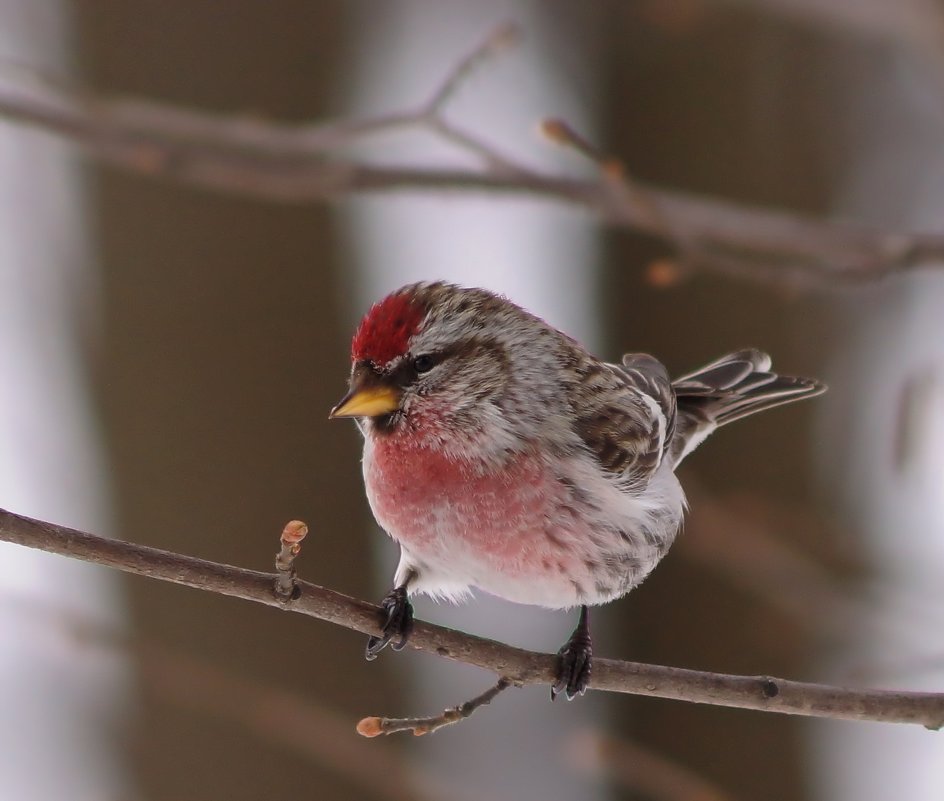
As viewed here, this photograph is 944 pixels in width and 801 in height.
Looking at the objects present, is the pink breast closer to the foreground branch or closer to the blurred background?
the foreground branch

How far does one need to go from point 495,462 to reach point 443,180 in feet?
2.68

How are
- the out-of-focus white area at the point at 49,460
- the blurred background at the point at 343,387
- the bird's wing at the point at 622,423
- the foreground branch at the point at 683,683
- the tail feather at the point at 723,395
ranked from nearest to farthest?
the foreground branch at the point at 683,683 < the bird's wing at the point at 622,423 < the tail feather at the point at 723,395 < the blurred background at the point at 343,387 < the out-of-focus white area at the point at 49,460

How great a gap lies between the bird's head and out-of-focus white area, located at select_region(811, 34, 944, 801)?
1.93m

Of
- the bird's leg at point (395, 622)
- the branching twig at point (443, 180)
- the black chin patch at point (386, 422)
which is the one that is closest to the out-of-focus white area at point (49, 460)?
the branching twig at point (443, 180)

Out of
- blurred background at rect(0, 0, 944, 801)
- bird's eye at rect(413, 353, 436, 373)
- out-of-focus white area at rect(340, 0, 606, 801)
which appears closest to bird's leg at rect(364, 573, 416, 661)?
bird's eye at rect(413, 353, 436, 373)

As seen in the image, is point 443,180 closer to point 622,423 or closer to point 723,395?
point 622,423

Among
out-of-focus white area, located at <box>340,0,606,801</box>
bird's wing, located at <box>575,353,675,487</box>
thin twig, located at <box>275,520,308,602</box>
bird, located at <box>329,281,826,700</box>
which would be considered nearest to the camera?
thin twig, located at <box>275,520,308,602</box>

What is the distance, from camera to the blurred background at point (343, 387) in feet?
14.8

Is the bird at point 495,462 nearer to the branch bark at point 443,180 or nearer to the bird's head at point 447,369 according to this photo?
the bird's head at point 447,369

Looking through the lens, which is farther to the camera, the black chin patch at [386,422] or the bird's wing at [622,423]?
the bird's wing at [622,423]

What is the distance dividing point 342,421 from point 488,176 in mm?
1680

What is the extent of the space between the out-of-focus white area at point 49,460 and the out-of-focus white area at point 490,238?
1082mm

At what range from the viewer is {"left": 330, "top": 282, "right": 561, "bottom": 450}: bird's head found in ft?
8.36

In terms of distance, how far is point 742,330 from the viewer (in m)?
4.98
